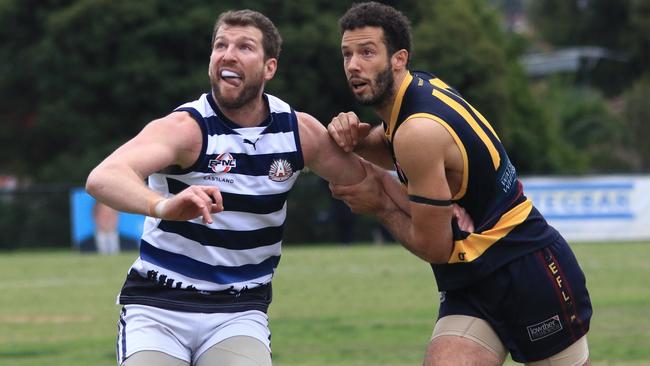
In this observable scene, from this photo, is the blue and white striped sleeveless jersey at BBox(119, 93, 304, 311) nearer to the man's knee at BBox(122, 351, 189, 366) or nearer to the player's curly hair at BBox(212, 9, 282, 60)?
the man's knee at BBox(122, 351, 189, 366)

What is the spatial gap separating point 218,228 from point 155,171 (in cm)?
43

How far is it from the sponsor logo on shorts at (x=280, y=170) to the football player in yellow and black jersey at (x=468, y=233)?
1.69 ft

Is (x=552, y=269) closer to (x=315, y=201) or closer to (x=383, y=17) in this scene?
(x=383, y=17)

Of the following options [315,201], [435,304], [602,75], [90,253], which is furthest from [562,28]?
[435,304]

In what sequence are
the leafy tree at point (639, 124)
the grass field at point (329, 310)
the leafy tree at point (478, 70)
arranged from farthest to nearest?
the leafy tree at point (639, 124), the leafy tree at point (478, 70), the grass field at point (329, 310)

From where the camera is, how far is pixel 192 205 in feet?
17.3

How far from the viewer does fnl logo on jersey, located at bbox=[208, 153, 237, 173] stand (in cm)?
607

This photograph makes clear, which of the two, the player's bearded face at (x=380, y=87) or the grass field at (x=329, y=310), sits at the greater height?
the player's bearded face at (x=380, y=87)

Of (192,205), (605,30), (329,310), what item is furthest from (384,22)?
(605,30)

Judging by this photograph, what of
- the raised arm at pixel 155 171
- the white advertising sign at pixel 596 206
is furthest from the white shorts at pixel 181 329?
the white advertising sign at pixel 596 206

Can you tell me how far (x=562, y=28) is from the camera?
8494cm

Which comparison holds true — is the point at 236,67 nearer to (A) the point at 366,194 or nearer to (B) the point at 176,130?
(B) the point at 176,130

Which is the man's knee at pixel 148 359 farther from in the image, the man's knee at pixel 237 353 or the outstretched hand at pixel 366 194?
the outstretched hand at pixel 366 194

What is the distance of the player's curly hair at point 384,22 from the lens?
6.51 m
